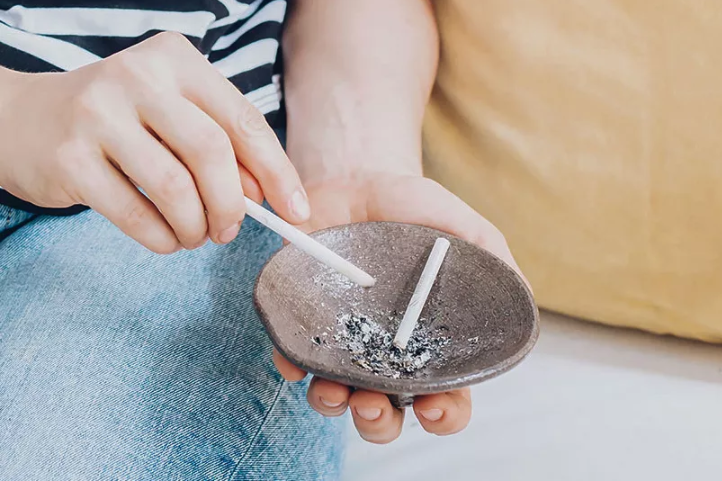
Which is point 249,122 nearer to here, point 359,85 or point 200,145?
point 200,145

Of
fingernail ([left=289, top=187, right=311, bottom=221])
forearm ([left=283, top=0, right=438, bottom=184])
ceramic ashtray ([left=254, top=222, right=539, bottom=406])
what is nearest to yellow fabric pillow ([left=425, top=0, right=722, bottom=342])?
forearm ([left=283, top=0, right=438, bottom=184])

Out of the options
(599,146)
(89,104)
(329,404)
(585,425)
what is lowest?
(585,425)

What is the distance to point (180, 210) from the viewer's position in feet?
1.67

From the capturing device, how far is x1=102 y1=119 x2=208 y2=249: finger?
0.48m

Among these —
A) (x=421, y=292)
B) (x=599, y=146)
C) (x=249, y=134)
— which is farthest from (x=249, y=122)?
(x=599, y=146)

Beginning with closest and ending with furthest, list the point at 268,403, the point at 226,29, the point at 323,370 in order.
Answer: the point at 323,370, the point at 268,403, the point at 226,29

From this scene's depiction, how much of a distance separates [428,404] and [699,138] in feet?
1.36

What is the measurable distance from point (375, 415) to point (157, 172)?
0.86 ft

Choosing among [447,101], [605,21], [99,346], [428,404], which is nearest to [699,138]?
[605,21]

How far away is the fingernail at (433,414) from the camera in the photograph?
0.56m

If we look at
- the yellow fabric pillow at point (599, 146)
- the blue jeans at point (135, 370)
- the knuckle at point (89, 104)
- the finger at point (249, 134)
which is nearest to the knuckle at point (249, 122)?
the finger at point (249, 134)

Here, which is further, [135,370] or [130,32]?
[130,32]

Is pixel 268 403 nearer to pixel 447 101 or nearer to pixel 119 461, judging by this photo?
pixel 119 461

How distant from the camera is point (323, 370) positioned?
A: 0.50 meters
